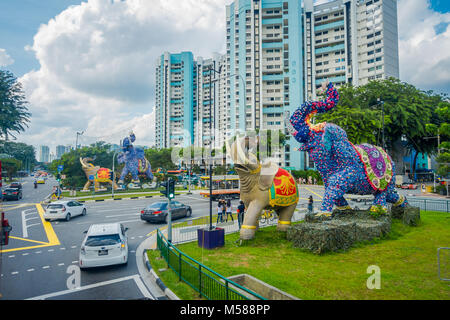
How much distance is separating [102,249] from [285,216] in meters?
7.74

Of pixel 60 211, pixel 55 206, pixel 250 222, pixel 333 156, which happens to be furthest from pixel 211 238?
pixel 55 206

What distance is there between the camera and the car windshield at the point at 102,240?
841cm

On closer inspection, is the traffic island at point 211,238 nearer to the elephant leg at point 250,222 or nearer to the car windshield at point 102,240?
the elephant leg at point 250,222

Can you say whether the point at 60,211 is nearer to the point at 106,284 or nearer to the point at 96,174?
the point at 106,284

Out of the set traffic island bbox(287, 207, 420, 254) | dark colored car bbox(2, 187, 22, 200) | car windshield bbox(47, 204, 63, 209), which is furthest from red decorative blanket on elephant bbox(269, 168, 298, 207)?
dark colored car bbox(2, 187, 22, 200)

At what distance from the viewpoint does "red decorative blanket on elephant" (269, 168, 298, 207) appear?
37.3 ft

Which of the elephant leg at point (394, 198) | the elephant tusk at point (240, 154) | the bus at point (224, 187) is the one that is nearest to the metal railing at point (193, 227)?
the elephant tusk at point (240, 154)

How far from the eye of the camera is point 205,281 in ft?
21.0

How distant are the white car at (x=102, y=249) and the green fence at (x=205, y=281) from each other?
4.72ft

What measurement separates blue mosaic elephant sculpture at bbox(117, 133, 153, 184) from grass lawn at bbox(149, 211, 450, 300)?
2776cm

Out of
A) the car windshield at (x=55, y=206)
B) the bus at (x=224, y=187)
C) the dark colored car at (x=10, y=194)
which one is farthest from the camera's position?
the bus at (x=224, y=187)

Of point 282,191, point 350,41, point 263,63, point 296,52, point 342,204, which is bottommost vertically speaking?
point 342,204

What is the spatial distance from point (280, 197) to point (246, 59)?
59858 mm

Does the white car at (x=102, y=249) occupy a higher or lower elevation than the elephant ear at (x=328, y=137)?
lower
